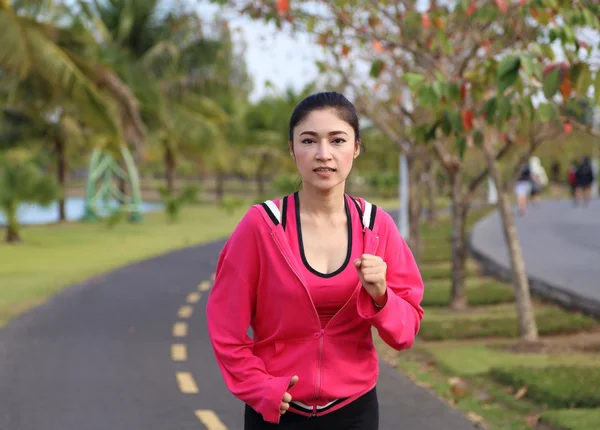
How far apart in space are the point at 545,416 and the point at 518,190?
23.3m

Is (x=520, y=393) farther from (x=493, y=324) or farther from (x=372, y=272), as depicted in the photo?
(x=372, y=272)

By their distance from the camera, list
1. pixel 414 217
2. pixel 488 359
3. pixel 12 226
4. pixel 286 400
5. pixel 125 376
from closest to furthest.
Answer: pixel 286 400 < pixel 125 376 < pixel 488 359 < pixel 414 217 < pixel 12 226

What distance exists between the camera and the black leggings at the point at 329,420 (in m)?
3.06

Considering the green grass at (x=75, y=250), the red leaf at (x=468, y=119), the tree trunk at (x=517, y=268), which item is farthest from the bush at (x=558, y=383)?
the green grass at (x=75, y=250)

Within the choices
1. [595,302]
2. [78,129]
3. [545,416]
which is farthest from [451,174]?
[78,129]

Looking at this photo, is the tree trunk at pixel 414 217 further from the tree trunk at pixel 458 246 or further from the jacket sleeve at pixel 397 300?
the jacket sleeve at pixel 397 300

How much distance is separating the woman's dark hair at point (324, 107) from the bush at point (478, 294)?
982 centimetres

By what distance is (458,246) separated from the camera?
40.3 ft

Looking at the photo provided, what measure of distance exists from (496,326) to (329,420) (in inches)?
312

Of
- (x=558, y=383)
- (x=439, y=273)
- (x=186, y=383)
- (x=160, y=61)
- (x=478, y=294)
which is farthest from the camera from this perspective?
(x=160, y=61)

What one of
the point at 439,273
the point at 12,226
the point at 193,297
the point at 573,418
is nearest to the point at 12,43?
the point at 12,226

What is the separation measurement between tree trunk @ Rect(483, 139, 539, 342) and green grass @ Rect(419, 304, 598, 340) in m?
0.29

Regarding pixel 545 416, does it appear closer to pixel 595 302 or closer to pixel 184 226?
pixel 595 302

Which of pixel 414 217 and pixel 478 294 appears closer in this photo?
pixel 478 294
